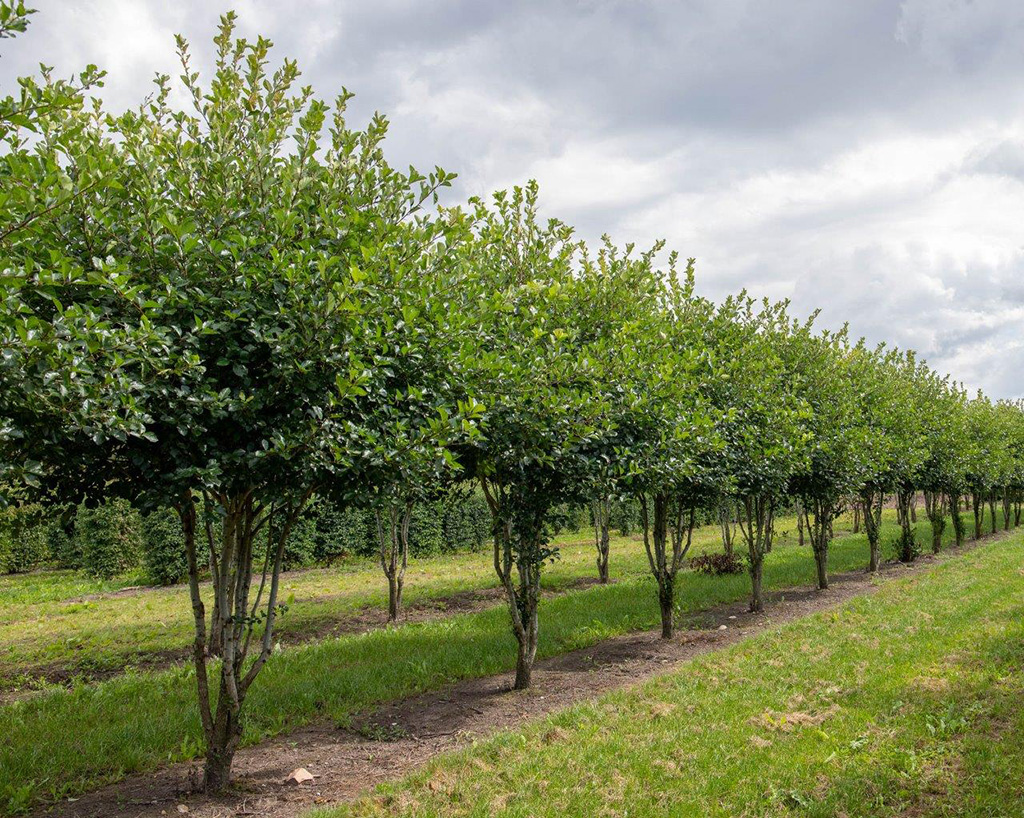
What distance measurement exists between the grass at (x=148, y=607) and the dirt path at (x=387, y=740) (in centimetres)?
549

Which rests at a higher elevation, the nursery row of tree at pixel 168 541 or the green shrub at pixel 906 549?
the nursery row of tree at pixel 168 541

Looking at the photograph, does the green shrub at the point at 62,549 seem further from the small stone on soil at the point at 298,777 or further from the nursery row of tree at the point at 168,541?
the small stone on soil at the point at 298,777

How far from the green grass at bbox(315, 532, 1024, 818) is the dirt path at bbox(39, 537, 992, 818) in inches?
25.7

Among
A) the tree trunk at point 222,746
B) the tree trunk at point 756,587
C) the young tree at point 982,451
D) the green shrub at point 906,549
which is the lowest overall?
the green shrub at point 906,549

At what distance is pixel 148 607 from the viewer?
59.7 ft

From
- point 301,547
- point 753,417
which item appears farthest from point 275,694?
point 301,547

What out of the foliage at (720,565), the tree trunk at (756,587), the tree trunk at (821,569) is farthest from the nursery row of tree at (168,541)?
the tree trunk at (756,587)

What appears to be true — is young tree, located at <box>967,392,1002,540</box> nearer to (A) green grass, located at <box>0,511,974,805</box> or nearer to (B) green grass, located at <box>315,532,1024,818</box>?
(A) green grass, located at <box>0,511,974,805</box>

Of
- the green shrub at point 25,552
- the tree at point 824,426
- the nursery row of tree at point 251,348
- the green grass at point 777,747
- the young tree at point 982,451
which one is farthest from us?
the green shrub at point 25,552

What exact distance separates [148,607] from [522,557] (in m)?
14.1

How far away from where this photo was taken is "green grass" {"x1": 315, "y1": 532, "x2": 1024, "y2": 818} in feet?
16.4

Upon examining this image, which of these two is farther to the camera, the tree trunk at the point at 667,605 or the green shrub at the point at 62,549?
the green shrub at the point at 62,549

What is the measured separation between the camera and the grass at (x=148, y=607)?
12141 millimetres

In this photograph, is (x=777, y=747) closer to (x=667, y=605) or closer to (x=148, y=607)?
(x=667, y=605)
